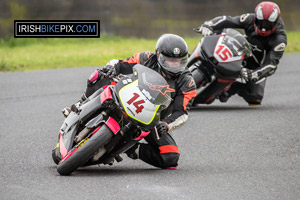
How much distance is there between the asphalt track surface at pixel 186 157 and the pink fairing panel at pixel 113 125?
0.45 m

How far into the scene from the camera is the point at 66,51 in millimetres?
18531

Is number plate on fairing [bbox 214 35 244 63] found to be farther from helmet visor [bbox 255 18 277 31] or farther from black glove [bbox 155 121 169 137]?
black glove [bbox 155 121 169 137]

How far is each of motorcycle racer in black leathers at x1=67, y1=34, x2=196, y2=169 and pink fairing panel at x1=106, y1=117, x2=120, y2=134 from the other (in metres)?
0.64

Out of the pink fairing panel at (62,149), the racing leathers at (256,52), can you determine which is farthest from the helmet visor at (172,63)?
the racing leathers at (256,52)

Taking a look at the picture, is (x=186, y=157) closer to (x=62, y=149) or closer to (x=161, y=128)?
(x=161, y=128)

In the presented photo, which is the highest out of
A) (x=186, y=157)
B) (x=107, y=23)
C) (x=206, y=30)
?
(x=206, y=30)

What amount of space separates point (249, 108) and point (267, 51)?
97 cm

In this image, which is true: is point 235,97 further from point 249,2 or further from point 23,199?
point 23,199

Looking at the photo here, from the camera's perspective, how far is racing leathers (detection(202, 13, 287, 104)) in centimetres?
1150

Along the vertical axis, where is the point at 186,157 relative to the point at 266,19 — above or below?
below

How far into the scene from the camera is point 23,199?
555cm

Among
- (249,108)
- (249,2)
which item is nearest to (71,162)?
(249,108)

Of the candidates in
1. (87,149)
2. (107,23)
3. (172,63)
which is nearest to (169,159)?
(172,63)

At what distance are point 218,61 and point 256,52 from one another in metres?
1.20
